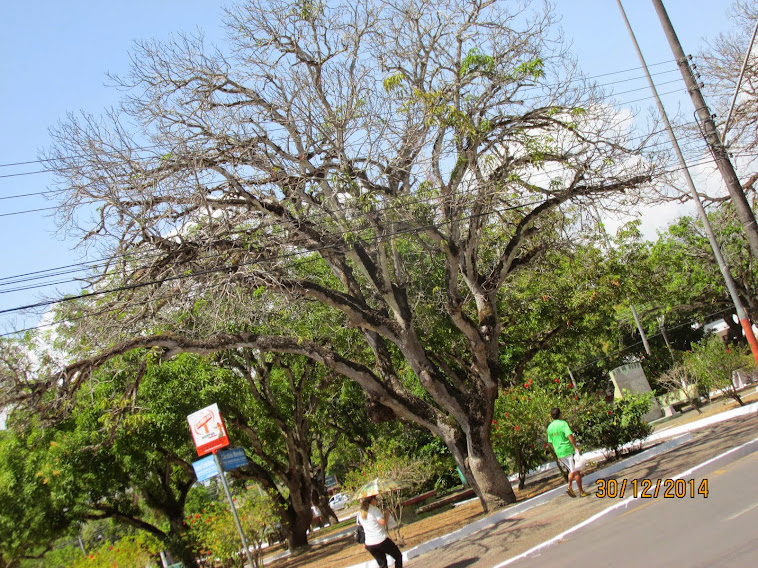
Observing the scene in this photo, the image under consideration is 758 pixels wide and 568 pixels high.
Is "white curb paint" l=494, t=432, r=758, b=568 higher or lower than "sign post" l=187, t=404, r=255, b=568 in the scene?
lower

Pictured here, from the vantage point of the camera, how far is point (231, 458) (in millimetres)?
9961

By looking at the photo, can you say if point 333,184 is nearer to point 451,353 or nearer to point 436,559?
point 436,559

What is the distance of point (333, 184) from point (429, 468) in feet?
20.2

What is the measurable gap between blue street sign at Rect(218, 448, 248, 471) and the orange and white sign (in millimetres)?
342

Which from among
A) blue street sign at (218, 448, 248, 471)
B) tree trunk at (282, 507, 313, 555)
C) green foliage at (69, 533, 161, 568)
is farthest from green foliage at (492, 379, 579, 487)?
green foliage at (69, 533, 161, 568)

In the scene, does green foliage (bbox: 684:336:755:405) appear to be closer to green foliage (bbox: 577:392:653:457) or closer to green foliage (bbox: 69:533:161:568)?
green foliage (bbox: 577:392:653:457)

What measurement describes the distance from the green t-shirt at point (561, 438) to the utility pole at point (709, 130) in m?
5.50

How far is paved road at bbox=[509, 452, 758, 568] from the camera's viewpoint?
20.7ft

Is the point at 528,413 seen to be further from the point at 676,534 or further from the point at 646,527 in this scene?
the point at 676,534

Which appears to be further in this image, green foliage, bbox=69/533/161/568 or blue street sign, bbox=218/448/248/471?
green foliage, bbox=69/533/161/568

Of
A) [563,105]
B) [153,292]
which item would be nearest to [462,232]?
[563,105]

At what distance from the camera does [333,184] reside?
1284 centimetres

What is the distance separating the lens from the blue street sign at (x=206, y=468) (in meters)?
9.46
